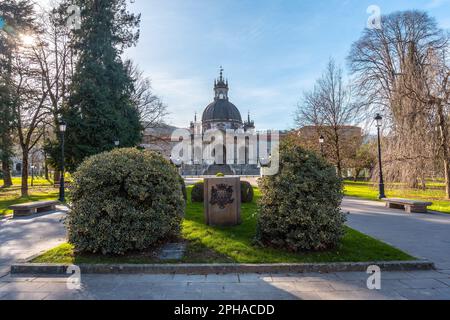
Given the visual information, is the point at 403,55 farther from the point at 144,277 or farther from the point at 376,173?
the point at 144,277

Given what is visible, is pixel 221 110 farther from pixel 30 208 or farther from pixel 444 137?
pixel 30 208

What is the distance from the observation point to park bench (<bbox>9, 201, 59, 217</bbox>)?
11.2 meters

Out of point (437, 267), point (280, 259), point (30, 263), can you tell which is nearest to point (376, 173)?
point (437, 267)

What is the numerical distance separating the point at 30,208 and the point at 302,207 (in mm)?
11497

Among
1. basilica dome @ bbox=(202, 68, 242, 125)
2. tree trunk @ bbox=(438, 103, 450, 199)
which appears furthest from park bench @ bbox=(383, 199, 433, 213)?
basilica dome @ bbox=(202, 68, 242, 125)

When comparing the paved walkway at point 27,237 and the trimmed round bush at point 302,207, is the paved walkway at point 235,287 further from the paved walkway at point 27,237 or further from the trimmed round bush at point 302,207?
the paved walkway at point 27,237

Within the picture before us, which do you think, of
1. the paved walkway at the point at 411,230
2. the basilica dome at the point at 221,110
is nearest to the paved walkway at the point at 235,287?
the paved walkway at the point at 411,230

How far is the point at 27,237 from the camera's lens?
25.7 ft

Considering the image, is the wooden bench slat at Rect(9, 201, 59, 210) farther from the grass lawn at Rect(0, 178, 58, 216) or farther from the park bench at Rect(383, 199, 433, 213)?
the park bench at Rect(383, 199, 433, 213)

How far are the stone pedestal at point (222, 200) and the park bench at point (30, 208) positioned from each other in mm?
8481

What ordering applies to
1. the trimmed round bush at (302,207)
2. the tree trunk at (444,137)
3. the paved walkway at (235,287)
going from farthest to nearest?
the tree trunk at (444,137)
the trimmed round bush at (302,207)
the paved walkway at (235,287)

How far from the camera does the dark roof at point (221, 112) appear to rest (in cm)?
7712

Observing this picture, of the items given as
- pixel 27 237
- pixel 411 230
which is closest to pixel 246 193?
pixel 411 230

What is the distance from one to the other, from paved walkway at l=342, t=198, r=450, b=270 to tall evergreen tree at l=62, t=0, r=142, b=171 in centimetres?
1845
